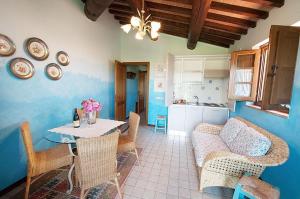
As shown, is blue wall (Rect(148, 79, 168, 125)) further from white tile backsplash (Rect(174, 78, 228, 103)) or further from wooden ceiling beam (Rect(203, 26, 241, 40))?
wooden ceiling beam (Rect(203, 26, 241, 40))

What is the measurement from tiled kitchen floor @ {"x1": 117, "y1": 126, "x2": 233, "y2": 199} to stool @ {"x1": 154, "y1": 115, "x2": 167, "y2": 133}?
2.91 ft

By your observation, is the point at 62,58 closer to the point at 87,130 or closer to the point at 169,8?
the point at 87,130

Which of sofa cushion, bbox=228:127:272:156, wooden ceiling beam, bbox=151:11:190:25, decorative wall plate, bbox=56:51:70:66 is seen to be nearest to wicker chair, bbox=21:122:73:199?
decorative wall plate, bbox=56:51:70:66

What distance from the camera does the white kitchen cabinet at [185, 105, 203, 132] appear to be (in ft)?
12.9

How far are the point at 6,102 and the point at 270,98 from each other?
3.36 metres

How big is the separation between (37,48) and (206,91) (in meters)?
4.12

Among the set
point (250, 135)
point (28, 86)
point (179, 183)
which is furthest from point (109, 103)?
point (250, 135)

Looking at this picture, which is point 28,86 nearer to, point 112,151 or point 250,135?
point 112,151

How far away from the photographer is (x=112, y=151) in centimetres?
155

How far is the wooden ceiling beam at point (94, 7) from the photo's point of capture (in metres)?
2.48

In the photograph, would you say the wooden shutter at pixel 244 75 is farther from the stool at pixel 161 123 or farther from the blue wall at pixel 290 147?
the stool at pixel 161 123

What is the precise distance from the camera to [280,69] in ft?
6.18

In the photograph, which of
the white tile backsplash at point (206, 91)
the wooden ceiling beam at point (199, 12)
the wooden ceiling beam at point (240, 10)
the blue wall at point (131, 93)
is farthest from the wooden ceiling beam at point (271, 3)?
the blue wall at point (131, 93)

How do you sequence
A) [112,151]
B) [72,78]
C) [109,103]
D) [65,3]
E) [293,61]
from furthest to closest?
[109,103] → [72,78] → [65,3] → [293,61] → [112,151]
